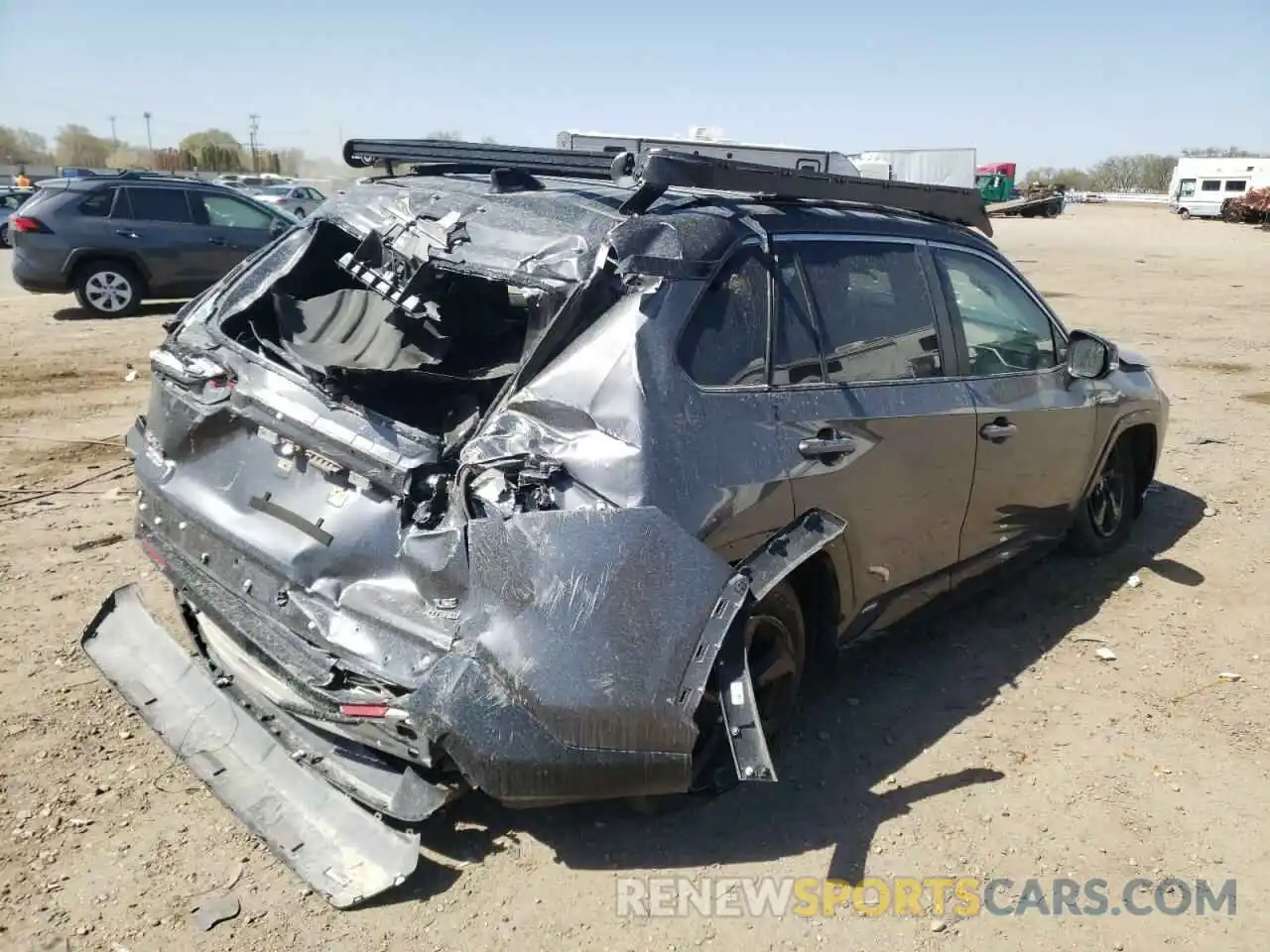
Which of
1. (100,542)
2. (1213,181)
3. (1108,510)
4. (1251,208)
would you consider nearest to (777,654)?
(1108,510)

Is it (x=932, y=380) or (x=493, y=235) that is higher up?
(x=493, y=235)

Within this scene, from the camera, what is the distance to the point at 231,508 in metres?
3.06

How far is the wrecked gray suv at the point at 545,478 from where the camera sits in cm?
240

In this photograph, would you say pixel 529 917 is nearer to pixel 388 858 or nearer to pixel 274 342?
pixel 388 858

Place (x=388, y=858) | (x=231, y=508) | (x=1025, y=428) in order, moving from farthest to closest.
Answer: (x=1025, y=428) < (x=231, y=508) < (x=388, y=858)

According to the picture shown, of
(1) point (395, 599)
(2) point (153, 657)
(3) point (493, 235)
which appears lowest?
(2) point (153, 657)

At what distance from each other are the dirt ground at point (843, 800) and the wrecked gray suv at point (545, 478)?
0.21m

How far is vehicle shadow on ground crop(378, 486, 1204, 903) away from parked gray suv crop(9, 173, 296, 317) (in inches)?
373

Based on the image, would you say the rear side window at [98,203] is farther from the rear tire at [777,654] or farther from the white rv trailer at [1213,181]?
the white rv trailer at [1213,181]

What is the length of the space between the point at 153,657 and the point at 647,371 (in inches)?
80.7

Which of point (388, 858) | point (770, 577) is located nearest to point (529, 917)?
point (388, 858)

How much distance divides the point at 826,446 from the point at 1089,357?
1937 millimetres

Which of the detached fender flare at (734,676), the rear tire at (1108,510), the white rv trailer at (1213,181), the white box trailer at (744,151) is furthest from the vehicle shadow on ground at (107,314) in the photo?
the white rv trailer at (1213,181)

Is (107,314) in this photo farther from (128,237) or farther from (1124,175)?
(1124,175)
